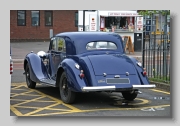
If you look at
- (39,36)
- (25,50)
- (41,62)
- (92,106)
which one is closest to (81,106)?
(92,106)

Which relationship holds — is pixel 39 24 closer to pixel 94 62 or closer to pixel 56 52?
pixel 56 52

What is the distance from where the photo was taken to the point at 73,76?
30.7 feet

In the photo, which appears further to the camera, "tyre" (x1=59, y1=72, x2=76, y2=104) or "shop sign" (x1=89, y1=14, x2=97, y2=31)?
"shop sign" (x1=89, y1=14, x2=97, y2=31)

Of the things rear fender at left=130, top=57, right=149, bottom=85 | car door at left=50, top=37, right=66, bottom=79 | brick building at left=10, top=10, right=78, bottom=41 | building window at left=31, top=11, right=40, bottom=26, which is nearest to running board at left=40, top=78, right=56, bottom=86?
car door at left=50, top=37, right=66, bottom=79

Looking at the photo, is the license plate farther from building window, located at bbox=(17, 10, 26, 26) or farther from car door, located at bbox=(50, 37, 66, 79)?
building window, located at bbox=(17, 10, 26, 26)

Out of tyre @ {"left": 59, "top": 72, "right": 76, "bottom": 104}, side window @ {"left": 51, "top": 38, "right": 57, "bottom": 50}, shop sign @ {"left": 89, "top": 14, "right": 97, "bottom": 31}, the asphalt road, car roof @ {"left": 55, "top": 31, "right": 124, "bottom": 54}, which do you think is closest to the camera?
the asphalt road

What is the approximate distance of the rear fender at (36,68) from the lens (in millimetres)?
11664

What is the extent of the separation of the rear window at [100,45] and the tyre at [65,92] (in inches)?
36.6

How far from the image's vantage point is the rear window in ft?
33.5

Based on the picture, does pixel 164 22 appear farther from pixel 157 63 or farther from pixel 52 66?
pixel 52 66

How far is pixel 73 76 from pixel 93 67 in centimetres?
47

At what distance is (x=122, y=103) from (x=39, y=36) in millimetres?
7898

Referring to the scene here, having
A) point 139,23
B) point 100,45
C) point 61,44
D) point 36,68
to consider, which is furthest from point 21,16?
point 139,23

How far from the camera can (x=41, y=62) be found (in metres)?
12.1
